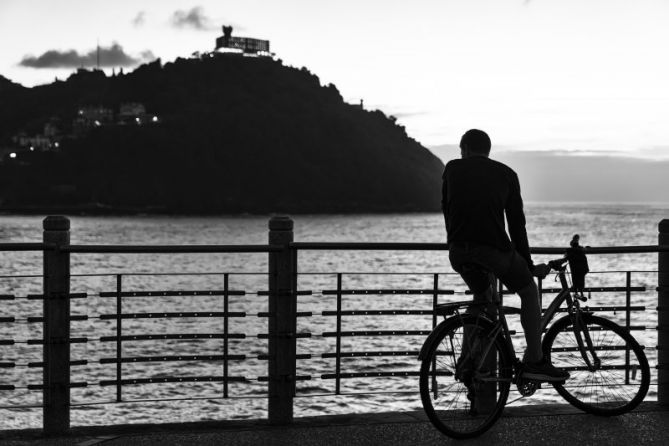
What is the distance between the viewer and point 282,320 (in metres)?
6.14

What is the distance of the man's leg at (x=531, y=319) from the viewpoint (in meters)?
5.57

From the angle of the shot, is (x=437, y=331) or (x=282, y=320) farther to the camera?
(x=282, y=320)

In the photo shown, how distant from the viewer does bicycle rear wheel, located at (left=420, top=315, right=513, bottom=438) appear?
17.7ft

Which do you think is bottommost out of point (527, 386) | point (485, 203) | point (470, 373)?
point (527, 386)

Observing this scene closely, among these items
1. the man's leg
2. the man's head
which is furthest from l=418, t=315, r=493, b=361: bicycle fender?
the man's head

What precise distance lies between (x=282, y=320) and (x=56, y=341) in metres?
1.63

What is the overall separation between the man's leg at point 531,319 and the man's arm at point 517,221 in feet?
0.65

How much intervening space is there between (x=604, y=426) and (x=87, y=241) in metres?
122

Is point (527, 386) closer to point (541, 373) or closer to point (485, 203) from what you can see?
point (541, 373)

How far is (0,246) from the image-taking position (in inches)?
232

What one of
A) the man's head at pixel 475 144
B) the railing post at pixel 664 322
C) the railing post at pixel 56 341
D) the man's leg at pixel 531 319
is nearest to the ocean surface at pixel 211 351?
the railing post at pixel 56 341

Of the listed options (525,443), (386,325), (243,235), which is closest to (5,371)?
(386,325)

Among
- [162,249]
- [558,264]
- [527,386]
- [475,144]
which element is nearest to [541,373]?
[527,386]

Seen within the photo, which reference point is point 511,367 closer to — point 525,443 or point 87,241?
point 525,443
